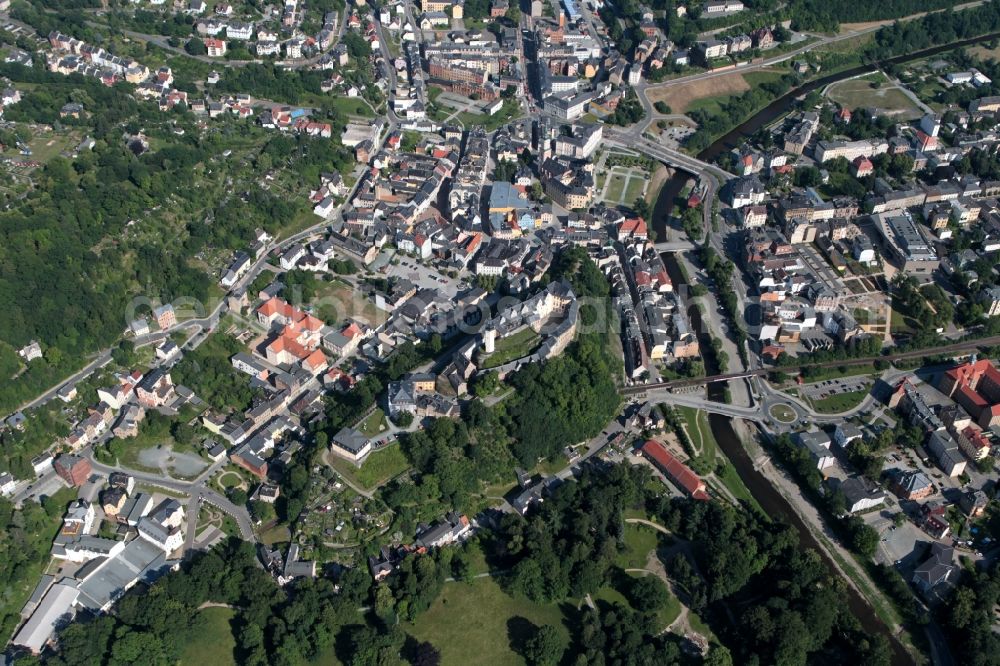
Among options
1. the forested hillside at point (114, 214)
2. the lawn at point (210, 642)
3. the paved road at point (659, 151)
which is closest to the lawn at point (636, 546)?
the lawn at point (210, 642)

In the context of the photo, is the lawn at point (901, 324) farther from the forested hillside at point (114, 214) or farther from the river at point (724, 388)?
the forested hillside at point (114, 214)

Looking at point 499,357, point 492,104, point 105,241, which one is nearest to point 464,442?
point 499,357

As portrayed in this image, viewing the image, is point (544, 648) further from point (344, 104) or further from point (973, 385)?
point (344, 104)

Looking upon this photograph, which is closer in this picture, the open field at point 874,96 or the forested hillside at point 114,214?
the forested hillside at point 114,214

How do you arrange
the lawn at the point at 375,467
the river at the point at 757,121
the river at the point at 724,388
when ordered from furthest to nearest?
the river at the point at 757,121 < the lawn at the point at 375,467 < the river at the point at 724,388

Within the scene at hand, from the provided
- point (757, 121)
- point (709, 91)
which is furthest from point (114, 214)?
point (757, 121)

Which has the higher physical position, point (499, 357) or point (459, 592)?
point (499, 357)

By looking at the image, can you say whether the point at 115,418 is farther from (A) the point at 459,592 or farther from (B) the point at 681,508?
(B) the point at 681,508
